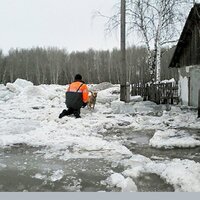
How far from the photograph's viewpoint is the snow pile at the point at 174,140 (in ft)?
19.5

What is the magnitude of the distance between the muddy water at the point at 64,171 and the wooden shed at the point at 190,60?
949 centimetres

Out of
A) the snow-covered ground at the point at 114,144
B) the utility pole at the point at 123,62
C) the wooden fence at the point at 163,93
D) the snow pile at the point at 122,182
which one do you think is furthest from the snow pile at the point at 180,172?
the wooden fence at the point at 163,93

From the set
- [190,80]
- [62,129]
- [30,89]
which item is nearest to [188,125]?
[62,129]

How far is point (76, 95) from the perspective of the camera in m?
9.50

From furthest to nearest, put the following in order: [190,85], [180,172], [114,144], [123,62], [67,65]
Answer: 1. [67,65]
2. [190,85]
3. [123,62]
4. [114,144]
5. [180,172]

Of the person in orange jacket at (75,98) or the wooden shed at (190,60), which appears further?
the wooden shed at (190,60)

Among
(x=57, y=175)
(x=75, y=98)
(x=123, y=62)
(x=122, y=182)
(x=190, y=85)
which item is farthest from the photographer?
(x=190, y=85)

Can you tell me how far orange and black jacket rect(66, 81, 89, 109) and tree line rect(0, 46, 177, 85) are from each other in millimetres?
49214

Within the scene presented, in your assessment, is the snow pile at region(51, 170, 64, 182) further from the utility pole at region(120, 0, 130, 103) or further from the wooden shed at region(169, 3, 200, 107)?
the wooden shed at region(169, 3, 200, 107)

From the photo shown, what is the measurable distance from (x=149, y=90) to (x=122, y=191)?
13.8 metres

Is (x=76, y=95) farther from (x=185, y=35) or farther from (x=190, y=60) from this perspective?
(x=185, y=35)

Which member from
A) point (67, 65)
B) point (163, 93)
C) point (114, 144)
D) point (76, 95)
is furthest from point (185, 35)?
point (67, 65)

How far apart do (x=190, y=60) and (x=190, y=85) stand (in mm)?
1343

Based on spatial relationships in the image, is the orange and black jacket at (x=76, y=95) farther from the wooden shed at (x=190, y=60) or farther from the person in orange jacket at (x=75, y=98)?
the wooden shed at (x=190, y=60)
